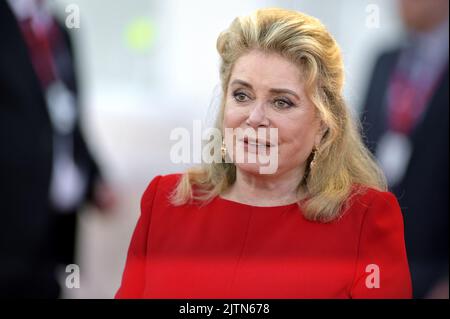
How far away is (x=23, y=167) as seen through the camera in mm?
1937

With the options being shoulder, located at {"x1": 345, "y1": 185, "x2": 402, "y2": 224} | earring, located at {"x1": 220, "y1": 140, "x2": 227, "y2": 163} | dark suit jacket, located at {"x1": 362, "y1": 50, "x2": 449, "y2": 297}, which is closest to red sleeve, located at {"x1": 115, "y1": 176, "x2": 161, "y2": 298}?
earring, located at {"x1": 220, "y1": 140, "x2": 227, "y2": 163}

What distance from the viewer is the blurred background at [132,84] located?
184 centimetres

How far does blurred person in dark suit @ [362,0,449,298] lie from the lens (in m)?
2.08

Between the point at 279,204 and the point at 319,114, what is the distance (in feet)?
0.70

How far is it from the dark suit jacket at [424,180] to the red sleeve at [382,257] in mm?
318

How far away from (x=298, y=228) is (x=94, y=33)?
0.67 meters

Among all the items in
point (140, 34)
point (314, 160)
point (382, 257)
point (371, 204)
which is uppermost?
point (140, 34)

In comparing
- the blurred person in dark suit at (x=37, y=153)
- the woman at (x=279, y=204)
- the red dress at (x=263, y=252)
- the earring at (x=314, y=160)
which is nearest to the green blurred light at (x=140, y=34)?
the blurred person in dark suit at (x=37, y=153)

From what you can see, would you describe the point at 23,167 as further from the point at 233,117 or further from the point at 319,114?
the point at 319,114

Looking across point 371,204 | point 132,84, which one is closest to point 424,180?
point 371,204

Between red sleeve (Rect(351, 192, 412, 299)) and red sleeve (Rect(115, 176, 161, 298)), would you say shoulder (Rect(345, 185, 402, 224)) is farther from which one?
red sleeve (Rect(115, 176, 161, 298))

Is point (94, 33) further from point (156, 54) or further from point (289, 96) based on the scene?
point (289, 96)

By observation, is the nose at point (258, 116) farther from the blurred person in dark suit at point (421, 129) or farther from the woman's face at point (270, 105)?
the blurred person in dark suit at point (421, 129)

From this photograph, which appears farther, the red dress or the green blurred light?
the green blurred light
